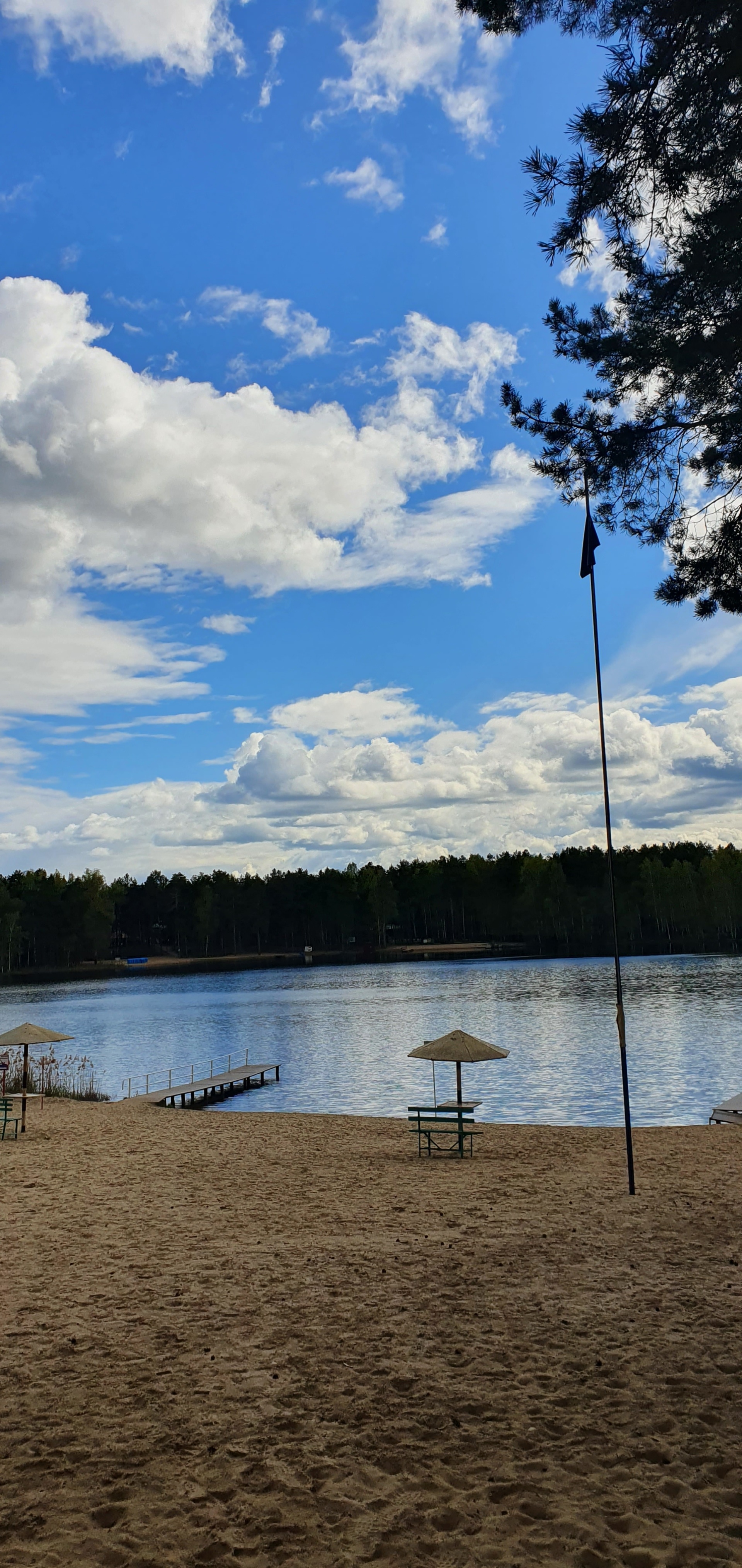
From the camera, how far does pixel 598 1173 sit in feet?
51.6

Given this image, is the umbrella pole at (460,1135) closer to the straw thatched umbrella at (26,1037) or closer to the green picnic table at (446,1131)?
the green picnic table at (446,1131)

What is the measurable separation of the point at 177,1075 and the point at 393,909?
9987 centimetres

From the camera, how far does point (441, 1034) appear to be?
46594 millimetres

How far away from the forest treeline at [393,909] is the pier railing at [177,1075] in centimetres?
8623

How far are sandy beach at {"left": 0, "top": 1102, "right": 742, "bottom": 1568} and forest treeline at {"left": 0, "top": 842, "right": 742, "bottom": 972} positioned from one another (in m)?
109

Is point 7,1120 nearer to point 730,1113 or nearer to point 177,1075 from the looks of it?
point 730,1113

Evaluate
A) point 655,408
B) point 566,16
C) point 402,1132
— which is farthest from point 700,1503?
point 402,1132

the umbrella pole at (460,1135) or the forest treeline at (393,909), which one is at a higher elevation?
the forest treeline at (393,909)

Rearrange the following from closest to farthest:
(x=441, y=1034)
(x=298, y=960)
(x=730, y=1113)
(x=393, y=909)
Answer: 1. (x=730, y=1113)
2. (x=441, y=1034)
3. (x=393, y=909)
4. (x=298, y=960)

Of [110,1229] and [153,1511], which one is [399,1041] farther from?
[153,1511]

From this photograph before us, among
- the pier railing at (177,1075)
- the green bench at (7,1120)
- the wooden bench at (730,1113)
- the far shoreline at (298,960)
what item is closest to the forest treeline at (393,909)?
the far shoreline at (298,960)

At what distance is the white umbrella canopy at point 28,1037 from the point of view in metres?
20.7

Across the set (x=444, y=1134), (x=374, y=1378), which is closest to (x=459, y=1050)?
(x=444, y=1134)

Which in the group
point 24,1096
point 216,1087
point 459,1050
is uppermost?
point 459,1050
